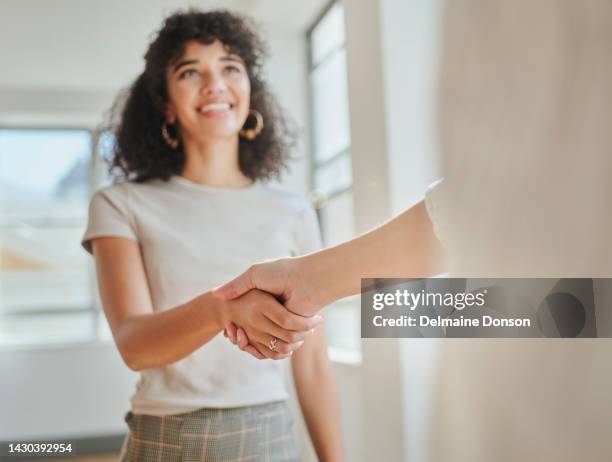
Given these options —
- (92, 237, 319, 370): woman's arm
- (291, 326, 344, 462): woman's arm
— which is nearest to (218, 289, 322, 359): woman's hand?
(92, 237, 319, 370): woman's arm

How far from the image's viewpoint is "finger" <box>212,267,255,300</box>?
37 cm

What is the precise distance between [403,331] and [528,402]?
8 cm

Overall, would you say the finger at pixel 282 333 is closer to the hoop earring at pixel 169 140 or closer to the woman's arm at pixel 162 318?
the woman's arm at pixel 162 318

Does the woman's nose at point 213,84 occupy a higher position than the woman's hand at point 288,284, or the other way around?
the woman's nose at point 213,84

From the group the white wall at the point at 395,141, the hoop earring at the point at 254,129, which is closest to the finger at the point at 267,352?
the white wall at the point at 395,141

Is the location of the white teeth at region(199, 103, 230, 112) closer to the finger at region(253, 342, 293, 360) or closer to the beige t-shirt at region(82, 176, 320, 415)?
the beige t-shirt at region(82, 176, 320, 415)

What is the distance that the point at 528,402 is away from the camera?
352 mm

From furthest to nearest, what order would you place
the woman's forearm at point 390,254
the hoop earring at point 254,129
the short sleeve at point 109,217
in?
the hoop earring at point 254,129, the short sleeve at point 109,217, the woman's forearm at point 390,254

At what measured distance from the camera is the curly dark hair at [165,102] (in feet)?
1.55

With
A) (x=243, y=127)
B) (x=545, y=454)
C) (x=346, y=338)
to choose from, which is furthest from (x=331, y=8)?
(x=545, y=454)

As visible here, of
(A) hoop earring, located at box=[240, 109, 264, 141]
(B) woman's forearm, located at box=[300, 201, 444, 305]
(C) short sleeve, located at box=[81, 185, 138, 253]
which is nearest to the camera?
(B) woman's forearm, located at box=[300, 201, 444, 305]

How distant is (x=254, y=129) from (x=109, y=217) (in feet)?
0.54

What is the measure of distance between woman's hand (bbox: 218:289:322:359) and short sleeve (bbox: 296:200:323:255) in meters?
0.13

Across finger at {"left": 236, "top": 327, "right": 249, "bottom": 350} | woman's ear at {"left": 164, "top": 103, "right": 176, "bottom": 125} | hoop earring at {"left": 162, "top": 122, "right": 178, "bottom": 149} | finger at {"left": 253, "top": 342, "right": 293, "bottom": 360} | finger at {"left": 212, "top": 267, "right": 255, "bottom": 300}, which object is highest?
woman's ear at {"left": 164, "top": 103, "right": 176, "bottom": 125}
